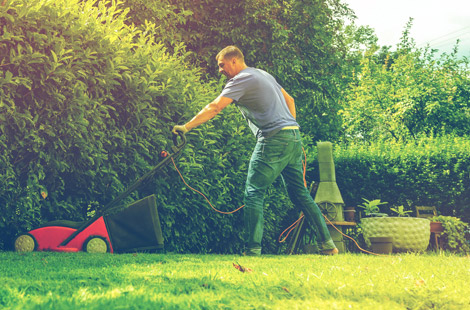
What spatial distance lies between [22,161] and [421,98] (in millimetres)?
22380

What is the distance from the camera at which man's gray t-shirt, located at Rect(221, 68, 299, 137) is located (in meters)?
5.51

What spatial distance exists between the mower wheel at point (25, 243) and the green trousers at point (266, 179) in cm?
223

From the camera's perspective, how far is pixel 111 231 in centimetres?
550

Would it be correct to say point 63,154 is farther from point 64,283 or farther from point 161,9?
point 161,9

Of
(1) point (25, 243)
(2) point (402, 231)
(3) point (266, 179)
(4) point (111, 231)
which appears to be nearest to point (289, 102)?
(3) point (266, 179)

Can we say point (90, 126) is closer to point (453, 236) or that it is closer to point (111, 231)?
point (111, 231)

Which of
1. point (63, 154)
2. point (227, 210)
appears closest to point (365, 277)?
point (63, 154)

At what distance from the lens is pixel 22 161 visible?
5.06m

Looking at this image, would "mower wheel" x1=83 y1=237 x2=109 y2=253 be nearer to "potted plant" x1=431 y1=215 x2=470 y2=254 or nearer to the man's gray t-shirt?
the man's gray t-shirt

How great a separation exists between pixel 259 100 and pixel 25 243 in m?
2.89

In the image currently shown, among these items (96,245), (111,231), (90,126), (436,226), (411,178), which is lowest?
(436,226)

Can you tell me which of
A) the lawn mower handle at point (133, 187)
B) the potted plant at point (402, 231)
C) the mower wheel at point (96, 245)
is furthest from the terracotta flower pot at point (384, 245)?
the mower wheel at point (96, 245)

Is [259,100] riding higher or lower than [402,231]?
higher

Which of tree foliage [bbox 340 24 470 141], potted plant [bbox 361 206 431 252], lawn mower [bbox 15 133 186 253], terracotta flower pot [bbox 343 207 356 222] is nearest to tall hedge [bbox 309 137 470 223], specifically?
→ terracotta flower pot [bbox 343 207 356 222]
